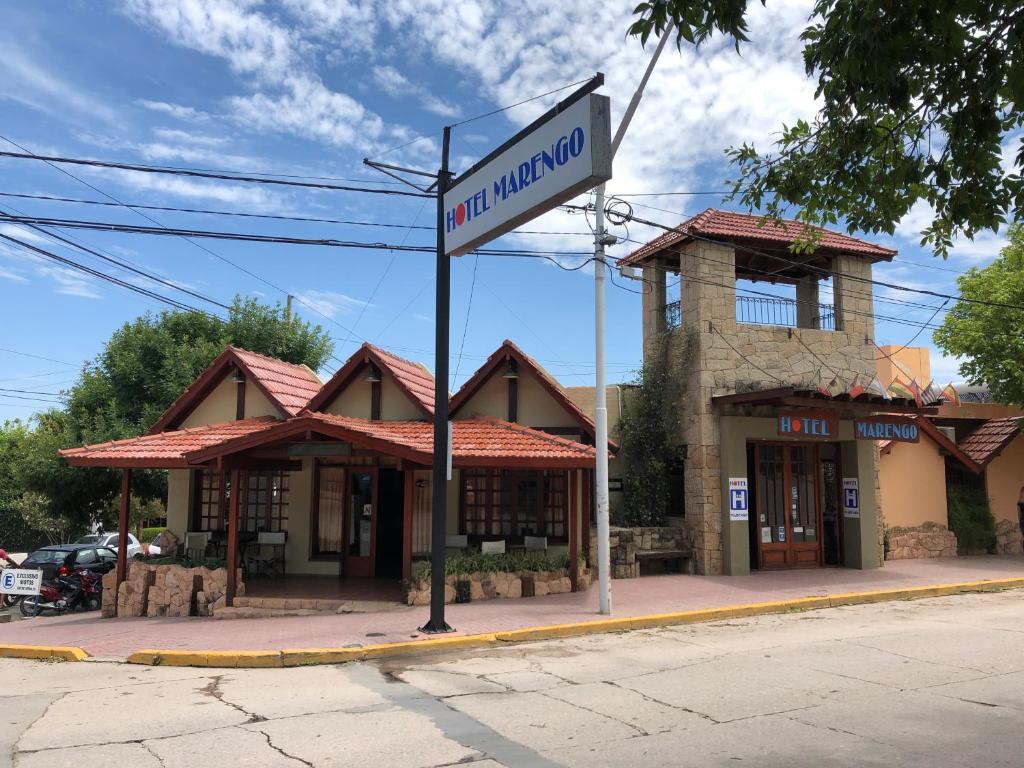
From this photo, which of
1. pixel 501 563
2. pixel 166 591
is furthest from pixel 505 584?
pixel 166 591

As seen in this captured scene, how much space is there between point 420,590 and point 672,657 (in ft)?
15.7

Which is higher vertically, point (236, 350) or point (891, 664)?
point (236, 350)

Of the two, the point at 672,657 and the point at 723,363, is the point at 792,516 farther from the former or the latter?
the point at 672,657

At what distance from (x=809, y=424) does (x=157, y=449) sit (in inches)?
493

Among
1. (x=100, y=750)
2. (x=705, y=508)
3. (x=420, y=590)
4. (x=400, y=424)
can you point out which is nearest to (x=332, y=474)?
(x=400, y=424)

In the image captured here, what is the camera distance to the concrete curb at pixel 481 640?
9.51 m

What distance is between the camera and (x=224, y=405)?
59.2 feet

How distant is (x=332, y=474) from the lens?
16453 mm

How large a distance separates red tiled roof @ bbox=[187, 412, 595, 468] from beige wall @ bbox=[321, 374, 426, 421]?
1718mm

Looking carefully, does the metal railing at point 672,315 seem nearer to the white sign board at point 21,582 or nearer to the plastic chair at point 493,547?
the plastic chair at point 493,547

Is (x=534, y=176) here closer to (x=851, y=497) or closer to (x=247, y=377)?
(x=247, y=377)

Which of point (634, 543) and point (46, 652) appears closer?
point (46, 652)

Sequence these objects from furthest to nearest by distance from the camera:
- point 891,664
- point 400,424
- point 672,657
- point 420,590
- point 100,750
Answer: point 400,424
point 420,590
point 672,657
point 891,664
point 100,750

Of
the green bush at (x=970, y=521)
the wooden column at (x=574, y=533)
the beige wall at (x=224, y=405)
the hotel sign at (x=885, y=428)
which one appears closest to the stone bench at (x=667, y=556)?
the wooden column at (x=574, y=533)
